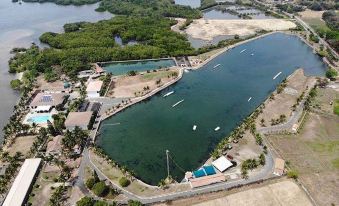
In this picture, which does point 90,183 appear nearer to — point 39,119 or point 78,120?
point 78,120

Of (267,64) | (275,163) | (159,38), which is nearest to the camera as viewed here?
(275,163)

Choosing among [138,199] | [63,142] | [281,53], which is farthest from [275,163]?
[281,53]

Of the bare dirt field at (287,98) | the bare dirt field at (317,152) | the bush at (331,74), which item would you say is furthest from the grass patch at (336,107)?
the bush at (331,74)

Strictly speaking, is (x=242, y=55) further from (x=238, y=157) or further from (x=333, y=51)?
(x=238, y=157)

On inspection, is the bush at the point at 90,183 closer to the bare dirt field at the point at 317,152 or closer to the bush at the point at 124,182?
the bush at the point at 124,182

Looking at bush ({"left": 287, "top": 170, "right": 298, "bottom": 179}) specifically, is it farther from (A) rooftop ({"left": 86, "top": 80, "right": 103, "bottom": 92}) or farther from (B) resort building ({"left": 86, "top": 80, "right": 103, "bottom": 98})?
(A) rooftop ({"left": 86, "top": 80, "right": 103, "bottom": 92})

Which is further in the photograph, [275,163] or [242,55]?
[242,55]

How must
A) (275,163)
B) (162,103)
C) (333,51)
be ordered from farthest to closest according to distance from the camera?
(333,51)
(162,103)
(275,163)
